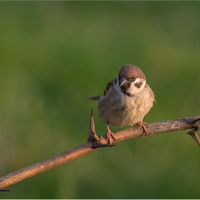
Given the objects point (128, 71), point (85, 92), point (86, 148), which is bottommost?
point (86, 148)

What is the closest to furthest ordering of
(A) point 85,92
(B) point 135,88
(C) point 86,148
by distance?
1. (C) point 86,148
2. (B) point 135,88
3. (A) point 85,92

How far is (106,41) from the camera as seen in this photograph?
6.39 metres

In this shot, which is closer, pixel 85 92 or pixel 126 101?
pixel 126 101

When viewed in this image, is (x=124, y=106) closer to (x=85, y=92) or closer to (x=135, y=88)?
(x=135, y=88)

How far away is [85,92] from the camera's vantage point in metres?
5.09

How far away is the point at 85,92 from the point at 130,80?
2163 mm

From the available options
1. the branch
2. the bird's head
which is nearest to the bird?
the bird's head

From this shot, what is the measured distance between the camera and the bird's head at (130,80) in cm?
284

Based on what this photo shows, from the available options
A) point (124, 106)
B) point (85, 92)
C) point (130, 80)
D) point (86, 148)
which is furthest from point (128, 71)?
point (85, 92)

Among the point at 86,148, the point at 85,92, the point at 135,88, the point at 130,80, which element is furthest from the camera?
the point at 85,92

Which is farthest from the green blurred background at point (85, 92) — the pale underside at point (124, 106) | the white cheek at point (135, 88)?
the white cheek at point (135, 88)

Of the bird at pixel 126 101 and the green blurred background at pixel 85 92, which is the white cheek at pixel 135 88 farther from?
the green blurred background at pixel 85 92

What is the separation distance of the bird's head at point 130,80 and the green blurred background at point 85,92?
1.28 meters

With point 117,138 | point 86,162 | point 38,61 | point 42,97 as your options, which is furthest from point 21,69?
point 117,138
